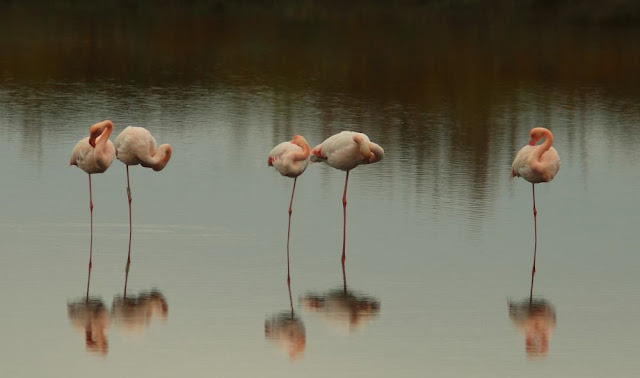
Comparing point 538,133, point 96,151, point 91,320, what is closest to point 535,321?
point 91,320

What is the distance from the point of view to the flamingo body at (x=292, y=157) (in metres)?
12.7

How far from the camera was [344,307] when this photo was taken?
10484mm

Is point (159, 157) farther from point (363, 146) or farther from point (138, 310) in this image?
point (138, 310)

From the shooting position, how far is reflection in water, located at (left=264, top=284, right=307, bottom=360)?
9.42 metres

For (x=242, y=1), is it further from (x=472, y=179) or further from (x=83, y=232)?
(x=83, y=232)

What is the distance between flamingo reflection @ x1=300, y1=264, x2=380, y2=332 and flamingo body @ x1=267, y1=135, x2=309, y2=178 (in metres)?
1.91

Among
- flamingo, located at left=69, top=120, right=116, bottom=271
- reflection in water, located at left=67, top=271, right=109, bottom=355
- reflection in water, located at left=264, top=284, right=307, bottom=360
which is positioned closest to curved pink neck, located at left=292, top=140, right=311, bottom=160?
flamingo, located at left=69, top=120, right=116, bottom=271

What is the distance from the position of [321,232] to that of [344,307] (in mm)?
2578

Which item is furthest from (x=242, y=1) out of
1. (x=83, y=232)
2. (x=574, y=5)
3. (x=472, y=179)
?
(x=83, y=232)

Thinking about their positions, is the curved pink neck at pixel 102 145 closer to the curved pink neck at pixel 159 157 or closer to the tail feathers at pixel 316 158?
the curved pink neck at pixel 159 157

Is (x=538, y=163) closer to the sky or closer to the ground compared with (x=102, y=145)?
closer to the ground

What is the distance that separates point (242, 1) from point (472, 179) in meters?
27.2

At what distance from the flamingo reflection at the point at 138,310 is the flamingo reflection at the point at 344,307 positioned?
3.43 feet

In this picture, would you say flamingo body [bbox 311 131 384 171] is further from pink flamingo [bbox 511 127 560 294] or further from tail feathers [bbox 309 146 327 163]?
pink flamingo [bbox 511 127 560 294]
